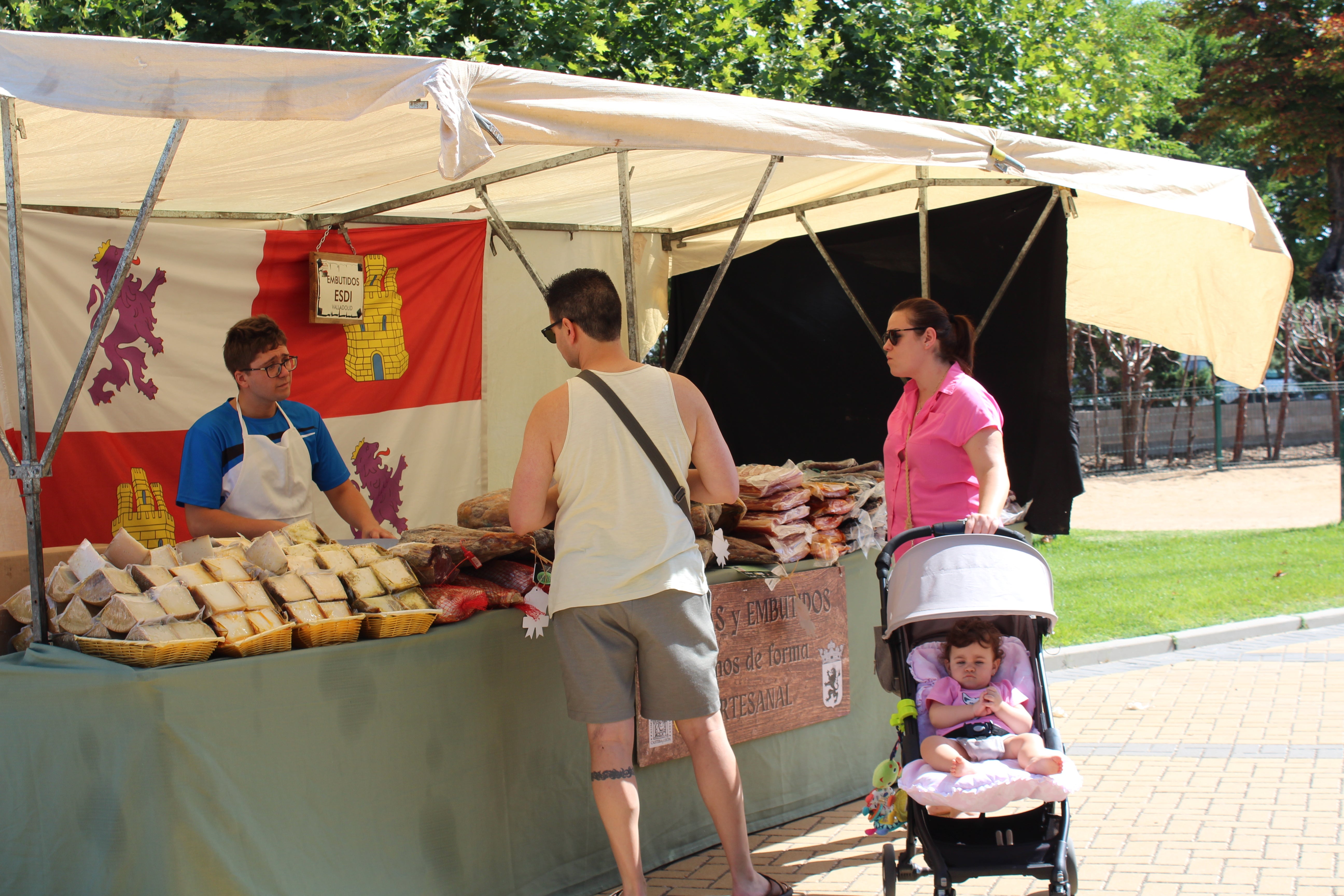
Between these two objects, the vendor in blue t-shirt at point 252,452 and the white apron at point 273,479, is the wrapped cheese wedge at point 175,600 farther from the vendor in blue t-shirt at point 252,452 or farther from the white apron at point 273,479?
the white apron at point 273,479

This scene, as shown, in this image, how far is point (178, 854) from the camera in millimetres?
2961

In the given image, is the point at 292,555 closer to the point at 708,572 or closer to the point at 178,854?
the point at 178,854

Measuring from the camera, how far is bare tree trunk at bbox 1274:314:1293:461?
2239 centimetres

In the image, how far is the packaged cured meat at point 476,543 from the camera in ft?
12.3

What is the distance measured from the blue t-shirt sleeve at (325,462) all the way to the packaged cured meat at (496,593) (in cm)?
133

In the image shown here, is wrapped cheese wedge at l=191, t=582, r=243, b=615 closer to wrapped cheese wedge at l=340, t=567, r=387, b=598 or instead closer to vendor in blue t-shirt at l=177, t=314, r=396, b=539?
wrapped cheese wedge at l=340, t=567, r=387, b=598

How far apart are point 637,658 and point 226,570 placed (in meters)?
1.26

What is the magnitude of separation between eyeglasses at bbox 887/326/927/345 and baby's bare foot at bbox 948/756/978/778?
1.50 m

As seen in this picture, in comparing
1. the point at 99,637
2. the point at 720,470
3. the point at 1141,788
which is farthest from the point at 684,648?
the point at 1141,788

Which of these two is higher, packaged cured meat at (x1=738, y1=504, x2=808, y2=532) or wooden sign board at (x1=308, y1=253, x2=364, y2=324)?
wooden sign board at (x1=308, y1=253, x2=364, y2=324)

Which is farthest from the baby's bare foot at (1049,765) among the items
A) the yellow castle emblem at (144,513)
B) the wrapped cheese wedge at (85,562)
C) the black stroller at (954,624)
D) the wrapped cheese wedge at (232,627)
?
the yellow castle emblem at (144,513)

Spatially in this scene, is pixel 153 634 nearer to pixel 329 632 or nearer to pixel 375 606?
pixel 329 632

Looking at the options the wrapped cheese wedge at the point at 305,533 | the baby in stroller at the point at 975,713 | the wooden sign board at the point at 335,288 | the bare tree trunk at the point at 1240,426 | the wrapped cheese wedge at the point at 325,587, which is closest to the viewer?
the baby in stroller at the point at 975,713

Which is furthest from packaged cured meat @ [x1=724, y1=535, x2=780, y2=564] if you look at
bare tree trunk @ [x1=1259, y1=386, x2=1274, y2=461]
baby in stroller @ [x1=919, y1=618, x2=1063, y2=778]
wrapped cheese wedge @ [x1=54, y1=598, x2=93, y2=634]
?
bare tree trunk @ [x1=1259, y1=386, x2=1274, y2=461]
